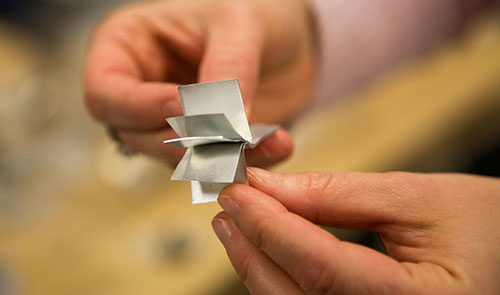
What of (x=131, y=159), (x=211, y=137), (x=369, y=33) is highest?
(x=369, y=33)

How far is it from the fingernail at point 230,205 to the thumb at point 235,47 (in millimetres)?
109

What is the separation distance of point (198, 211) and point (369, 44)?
17.3 inches

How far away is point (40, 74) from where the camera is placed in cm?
89

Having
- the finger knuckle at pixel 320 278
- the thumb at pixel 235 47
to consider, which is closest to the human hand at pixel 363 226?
the finger knuckle at pixel 320 278

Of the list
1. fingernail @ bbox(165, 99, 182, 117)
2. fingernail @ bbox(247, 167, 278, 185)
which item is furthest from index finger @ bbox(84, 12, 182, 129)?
fingernail @ bbox(247, 167, 278, 185)

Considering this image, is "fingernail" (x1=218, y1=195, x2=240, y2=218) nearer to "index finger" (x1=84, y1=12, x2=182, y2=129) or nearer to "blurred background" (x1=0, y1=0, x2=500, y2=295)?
"index finger" (x1=84, y1=12, x2=182, y2=129)

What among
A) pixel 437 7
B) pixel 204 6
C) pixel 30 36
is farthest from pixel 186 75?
pixel 30 36

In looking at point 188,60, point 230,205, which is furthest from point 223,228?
point 188,60

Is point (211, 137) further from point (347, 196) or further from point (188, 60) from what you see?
point (188, 60)

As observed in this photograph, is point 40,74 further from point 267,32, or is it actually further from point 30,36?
point 267,32

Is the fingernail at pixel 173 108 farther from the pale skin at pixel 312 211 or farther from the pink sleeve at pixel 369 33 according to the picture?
the pink sleeve at pixel 369 33

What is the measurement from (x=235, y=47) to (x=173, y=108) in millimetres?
91

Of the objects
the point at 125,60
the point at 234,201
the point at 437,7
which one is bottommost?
the point at 234,201

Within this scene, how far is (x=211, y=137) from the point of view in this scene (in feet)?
0.82
